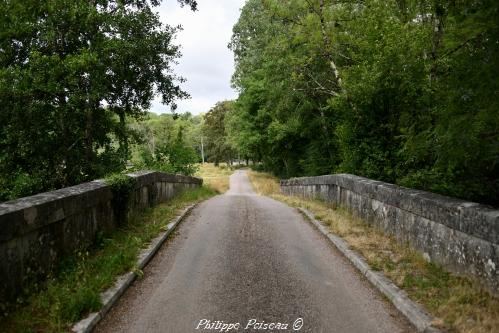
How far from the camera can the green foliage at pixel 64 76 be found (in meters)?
12.6

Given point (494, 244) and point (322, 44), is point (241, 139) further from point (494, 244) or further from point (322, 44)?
point (494, 244)

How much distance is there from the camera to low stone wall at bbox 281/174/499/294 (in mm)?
4777

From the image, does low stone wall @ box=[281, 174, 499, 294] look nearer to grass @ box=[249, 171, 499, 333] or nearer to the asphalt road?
grass @ box=[249, 171, 499, 333]

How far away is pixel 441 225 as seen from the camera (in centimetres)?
586

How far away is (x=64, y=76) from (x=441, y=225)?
37.0 ft

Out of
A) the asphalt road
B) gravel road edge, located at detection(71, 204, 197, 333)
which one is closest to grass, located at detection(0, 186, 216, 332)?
gravel road edge, located at detection(71, 204, 197, 333)

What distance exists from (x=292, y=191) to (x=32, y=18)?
16942mm

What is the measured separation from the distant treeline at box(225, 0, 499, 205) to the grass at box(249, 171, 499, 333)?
1.46 meters

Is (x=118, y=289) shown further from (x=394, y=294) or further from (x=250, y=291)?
(x=394, y=294)

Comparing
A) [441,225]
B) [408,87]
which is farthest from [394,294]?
[408,87]

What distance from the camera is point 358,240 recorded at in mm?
7820

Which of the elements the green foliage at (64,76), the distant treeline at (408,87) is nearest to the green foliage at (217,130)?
the distant treeline at (408,87)

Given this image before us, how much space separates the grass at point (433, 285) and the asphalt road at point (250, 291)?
366 mm

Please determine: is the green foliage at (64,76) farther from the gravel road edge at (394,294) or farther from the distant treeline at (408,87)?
the gravel road edge at (394,294)
